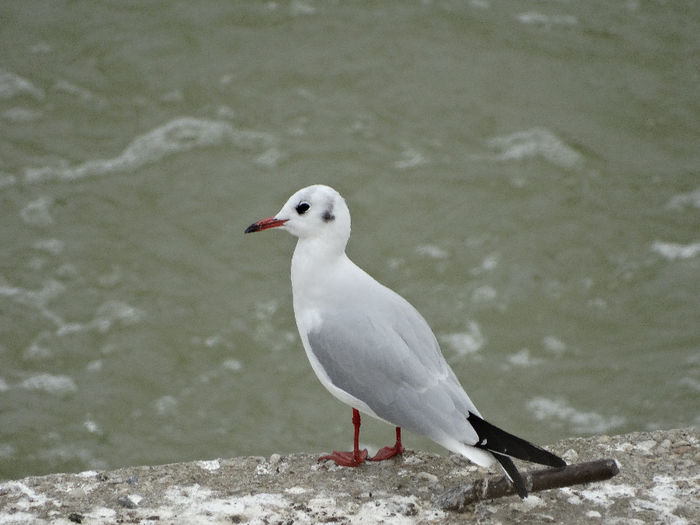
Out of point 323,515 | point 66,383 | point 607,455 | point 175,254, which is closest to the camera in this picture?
point 323,515

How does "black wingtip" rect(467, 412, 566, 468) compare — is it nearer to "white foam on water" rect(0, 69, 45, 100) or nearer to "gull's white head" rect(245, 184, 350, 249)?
"gull's white head" rect(245, 184, 350, 249)

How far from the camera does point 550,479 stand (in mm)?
3102

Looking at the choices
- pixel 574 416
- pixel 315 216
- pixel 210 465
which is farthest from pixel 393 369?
pixel 574 416

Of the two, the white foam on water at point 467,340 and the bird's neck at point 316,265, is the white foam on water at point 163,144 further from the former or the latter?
the bird's neck at point 316,265

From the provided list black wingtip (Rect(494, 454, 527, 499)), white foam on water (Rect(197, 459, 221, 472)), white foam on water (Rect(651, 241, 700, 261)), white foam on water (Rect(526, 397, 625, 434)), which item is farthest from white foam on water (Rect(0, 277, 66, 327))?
black wingtip (Rect(494, 454, 527, 499))

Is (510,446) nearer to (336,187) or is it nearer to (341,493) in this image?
(341,493)

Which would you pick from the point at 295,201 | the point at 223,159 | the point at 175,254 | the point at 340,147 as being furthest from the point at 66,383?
the point at 295,201

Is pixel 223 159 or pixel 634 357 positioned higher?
pixel 223 159

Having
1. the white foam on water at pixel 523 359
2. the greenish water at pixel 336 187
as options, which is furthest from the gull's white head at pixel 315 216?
the white foam on water at pixel 523 359

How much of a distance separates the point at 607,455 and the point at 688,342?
2.90m

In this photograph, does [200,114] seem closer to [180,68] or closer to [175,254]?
[180,68]

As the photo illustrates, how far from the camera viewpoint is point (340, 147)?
7.77 meters

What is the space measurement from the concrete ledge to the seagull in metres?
0.27

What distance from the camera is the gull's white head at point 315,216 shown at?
3402mm
